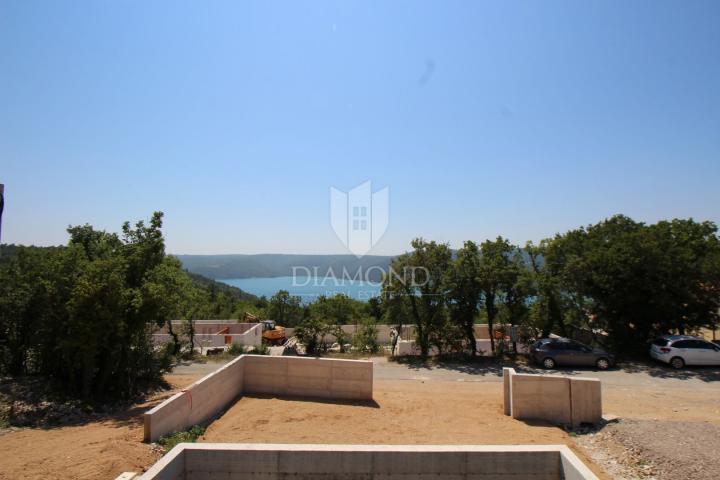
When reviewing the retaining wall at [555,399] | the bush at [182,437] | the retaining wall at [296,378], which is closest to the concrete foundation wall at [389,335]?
the retaining wall at [296,378]

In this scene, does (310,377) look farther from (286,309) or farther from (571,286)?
(286,309)

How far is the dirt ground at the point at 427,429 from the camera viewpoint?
700 centimetres

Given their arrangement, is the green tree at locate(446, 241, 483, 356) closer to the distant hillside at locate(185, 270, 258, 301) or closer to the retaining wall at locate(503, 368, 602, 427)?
the retaining wall at locate(503, 368, 602, 427)

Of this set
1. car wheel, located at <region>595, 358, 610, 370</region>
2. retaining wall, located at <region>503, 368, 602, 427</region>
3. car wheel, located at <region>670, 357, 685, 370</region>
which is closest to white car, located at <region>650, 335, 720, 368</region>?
car wheel, located at <region>670, 357, 685, 370</region>

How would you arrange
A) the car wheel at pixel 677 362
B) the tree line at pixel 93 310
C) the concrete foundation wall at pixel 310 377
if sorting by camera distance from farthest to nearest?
the car wheel at pixel 677 362
the concrete foundation wall at pixel 310 377
the tree line at pixel 93 310

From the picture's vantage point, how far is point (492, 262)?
58.9 feet

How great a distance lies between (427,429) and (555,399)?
11.3 feet

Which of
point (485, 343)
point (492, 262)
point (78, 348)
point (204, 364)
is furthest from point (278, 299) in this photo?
point (78, 348)

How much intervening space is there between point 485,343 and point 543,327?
3.48 m

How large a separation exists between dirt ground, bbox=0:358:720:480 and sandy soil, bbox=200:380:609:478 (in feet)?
0.08

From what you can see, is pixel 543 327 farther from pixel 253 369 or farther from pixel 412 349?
pixel 253 369

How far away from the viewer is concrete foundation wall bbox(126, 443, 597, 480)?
6129mm

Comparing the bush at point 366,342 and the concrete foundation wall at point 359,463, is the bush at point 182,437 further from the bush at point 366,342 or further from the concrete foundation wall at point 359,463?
the bush at point 366,342

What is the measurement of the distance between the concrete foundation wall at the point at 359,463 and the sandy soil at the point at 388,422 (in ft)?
7.33
